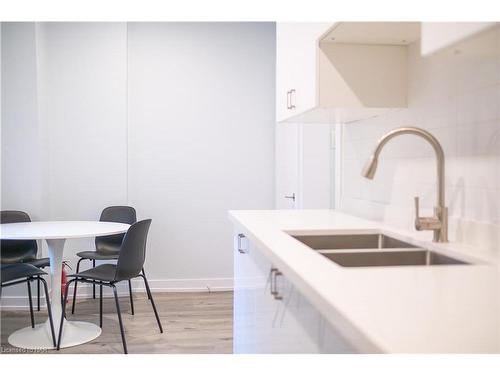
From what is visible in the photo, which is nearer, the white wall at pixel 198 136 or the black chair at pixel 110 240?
the black chair at pixel 110 240

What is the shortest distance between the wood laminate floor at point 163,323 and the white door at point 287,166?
1.00 meters

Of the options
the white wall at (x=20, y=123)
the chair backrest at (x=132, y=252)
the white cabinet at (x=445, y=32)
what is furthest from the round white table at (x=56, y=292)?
the white cabinet at (x=445, y=32)

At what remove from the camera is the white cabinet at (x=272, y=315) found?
3.66ft

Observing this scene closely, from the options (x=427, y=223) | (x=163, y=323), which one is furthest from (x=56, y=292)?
(x=427, y=223)

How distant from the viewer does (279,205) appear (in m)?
4.42

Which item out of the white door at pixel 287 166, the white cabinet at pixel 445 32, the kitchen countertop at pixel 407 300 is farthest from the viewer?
the white door at pixel 287 166

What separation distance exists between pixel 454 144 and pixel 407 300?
88 centimetres

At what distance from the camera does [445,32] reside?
3.18 ft

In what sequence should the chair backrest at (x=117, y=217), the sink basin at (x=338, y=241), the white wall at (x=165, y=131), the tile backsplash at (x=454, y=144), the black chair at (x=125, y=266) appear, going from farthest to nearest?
the white wall at (x=165, y=131) → the chair backrest at (x=117, y=217) → the black chair at (x=125, y=266) → the sink basin at (x=338, y=241) → the tile backsplash at (x=454, y=144)

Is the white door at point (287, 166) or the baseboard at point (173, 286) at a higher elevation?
Result: the white door at point (287, 166)

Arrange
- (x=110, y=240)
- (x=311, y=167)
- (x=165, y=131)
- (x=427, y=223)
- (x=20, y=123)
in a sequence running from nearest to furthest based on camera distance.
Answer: (x=427, y=223) < (x=311, y=167) < (x=20, y=123) < (x=110, y=240) < (x=165, y=131)

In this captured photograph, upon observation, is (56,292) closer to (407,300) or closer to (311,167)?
(311,167)

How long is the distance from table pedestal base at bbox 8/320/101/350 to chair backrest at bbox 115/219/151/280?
0.51 meters

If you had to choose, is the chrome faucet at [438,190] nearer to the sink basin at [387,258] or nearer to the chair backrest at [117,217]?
the sink basin at [387,258]
